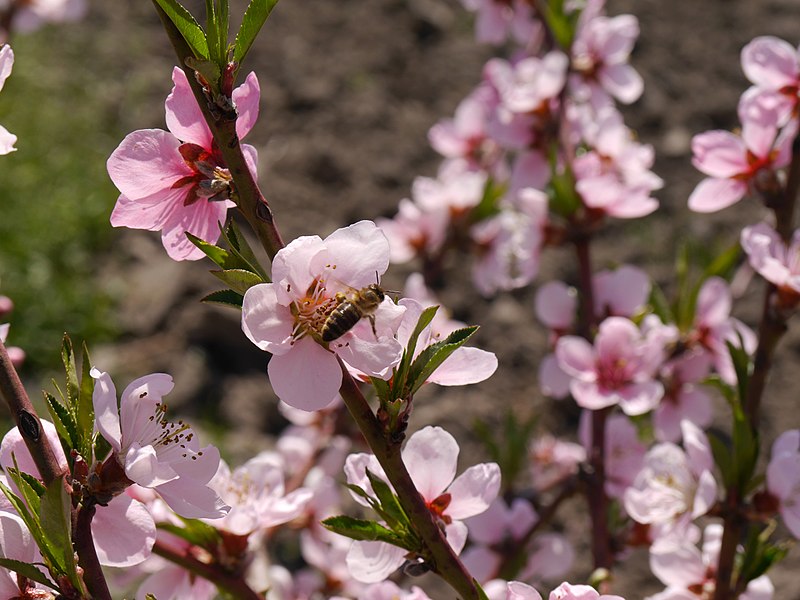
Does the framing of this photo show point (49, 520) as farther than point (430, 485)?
No

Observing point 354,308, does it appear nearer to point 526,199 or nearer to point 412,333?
point 412,333

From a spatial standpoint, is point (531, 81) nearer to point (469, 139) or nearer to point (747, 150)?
point (469, 139)

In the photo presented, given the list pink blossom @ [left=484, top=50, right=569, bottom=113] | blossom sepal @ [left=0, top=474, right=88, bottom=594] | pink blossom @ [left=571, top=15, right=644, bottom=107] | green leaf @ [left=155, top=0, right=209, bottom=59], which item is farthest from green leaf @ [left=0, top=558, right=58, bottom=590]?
pink blossom @ [left=571, top=15, right=644, bottom=107]

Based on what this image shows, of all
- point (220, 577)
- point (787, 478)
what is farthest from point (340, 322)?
point (787, 478)

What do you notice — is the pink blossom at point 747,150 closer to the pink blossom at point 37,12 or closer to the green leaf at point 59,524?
the green leaf at point 59,524

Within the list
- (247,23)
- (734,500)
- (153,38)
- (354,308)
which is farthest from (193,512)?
(153,38)

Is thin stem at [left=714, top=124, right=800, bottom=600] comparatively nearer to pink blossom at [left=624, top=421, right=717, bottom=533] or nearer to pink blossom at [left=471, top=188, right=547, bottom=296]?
pink blossom at [left=624, top=421, right=717, bottom=533]
